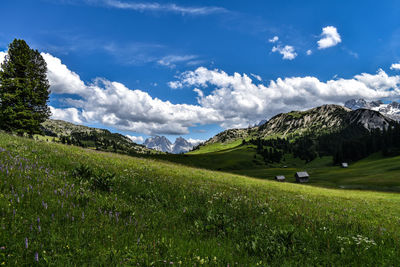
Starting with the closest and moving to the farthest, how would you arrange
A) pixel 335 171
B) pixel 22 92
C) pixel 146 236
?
pixel 146 236 → pixel 22 92 → pixel 335 171

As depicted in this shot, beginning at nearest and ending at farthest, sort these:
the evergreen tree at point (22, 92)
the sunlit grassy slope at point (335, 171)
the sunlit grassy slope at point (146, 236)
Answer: the sunlit grassy slope at point (146, 236)
the evergreen tree at point (22, 92)
the sunlit grassy slope at point (335, 171)

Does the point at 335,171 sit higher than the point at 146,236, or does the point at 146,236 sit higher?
the point at 146,236

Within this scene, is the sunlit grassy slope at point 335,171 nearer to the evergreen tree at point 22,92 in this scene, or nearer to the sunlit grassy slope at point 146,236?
the evergreen tree at point 22,92

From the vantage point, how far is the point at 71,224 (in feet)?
12.8

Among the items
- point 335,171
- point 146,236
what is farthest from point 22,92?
point 335,171

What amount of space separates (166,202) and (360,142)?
222m

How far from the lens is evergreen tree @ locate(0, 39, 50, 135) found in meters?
39.2

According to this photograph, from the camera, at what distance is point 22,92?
134 ft

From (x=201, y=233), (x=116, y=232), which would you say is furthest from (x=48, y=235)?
(x=201, y=233)

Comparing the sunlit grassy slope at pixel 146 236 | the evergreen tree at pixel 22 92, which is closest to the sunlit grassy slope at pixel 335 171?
the evergreen tree at pixel 22 92

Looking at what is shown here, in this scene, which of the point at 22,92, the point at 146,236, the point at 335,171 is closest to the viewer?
the point at 146,236

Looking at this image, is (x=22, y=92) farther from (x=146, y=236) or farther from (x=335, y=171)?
(x=335, y=171)

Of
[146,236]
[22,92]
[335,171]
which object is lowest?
[335,171]

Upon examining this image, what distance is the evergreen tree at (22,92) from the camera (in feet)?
129
